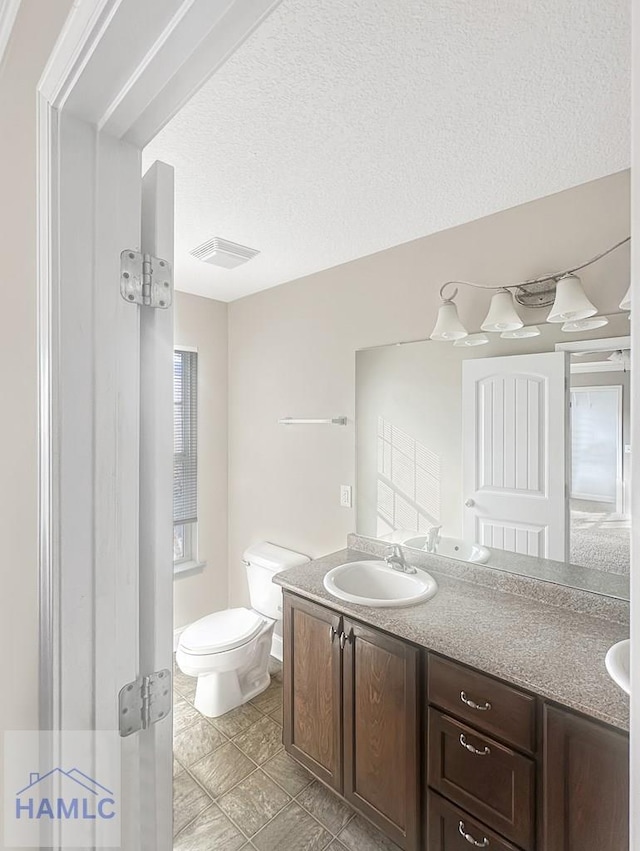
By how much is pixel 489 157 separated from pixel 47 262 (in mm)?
1449

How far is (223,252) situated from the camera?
7.45 ft

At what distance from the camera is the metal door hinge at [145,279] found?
2.48 feet

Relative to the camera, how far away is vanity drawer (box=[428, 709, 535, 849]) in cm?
125

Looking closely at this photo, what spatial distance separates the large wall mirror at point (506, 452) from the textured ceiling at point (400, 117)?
2.06 ft

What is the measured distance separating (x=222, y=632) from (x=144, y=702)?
173 cm

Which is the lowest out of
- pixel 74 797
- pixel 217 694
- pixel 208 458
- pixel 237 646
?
pixel 217 694

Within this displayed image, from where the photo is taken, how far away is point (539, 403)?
6.00ft

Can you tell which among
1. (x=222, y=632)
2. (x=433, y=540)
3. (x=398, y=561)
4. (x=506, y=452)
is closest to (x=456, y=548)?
(x=433, y=540)

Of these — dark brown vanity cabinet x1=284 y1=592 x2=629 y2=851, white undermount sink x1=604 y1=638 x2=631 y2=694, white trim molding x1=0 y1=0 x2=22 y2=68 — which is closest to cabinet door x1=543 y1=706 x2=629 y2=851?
dark brown vanity cabinet x1=284 y1=592 x2=629 y2=851

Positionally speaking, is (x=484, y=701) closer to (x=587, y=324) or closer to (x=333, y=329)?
(x=587, y=324)

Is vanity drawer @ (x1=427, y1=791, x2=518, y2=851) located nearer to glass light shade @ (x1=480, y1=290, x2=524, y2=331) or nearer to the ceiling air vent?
glass light shade @ (x1=480, y1=290, x2=524, y2=331)

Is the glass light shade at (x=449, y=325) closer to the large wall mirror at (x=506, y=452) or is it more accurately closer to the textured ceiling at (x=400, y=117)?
the large wall mirror at (x=506, y=452)

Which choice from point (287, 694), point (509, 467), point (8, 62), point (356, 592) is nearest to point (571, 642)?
point (509, 467)

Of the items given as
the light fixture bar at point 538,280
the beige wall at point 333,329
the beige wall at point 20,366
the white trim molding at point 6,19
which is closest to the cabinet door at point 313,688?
the beige wall at point 333,329
